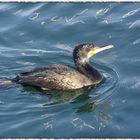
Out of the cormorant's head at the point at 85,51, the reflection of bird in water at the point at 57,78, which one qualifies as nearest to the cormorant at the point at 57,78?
the reflection of bird in water at the point at 57,78

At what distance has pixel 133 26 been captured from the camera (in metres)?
14.3

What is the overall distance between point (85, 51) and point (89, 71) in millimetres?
407

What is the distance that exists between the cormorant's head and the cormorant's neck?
71 millimetres

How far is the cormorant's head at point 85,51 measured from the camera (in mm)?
12359

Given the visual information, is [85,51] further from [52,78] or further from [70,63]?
[52,78]

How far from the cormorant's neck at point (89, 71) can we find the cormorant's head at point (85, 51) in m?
0.07

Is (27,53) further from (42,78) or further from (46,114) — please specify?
(46,114)

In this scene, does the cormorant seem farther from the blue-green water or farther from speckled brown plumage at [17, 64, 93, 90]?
the blue-green water

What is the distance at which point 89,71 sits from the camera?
12352 mm

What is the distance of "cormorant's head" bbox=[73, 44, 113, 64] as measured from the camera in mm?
12359

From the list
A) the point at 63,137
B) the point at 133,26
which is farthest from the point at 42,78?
the point at 133,26

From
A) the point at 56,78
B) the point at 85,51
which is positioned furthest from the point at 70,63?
the point at 56,78

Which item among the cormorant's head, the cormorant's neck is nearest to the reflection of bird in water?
the cormorant's neck

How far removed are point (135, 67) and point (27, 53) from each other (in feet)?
7.72
